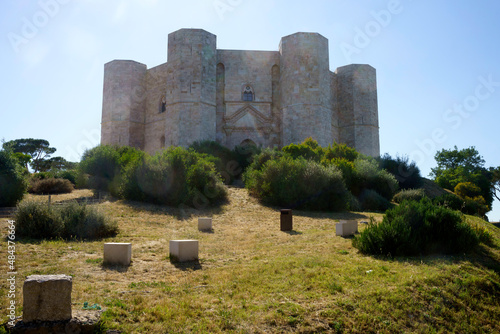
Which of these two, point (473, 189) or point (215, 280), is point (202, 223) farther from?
point (473, 189)

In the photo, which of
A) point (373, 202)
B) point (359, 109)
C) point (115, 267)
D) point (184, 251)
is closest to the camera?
point (115, 267)

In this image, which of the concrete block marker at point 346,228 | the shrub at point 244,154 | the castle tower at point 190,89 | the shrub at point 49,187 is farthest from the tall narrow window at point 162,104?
A: the concrete block marker at point 346,228

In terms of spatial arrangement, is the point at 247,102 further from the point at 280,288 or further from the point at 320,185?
the point at 280,288

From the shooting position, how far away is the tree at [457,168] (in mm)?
35919

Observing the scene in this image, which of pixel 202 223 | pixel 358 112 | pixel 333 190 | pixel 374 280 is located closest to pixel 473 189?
pixel 358 112

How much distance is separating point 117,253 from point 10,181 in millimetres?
9323

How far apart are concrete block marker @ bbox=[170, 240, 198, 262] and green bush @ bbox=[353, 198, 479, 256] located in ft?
10.8

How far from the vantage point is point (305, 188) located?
15.4 metres

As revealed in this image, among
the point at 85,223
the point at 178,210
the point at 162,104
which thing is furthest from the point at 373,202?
the point at 162,104

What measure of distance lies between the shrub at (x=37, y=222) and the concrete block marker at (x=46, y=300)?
5095 mm

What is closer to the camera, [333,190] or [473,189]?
[333,190]

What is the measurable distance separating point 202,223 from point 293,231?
2.75 m

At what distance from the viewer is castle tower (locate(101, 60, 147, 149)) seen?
99.3 feet

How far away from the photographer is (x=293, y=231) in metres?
10.4
